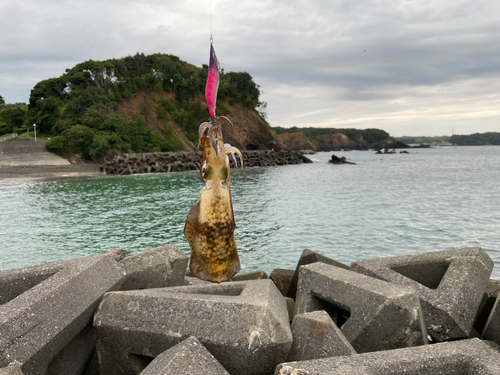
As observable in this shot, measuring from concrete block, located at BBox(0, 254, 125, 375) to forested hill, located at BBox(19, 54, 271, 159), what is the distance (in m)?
46.3

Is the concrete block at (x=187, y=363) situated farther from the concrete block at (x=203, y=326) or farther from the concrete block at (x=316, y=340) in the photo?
the concrete block at (x=316, y=340)

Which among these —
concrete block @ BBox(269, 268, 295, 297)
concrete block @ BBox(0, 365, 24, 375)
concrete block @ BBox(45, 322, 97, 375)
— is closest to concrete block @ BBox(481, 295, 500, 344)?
concrete block @ BBox(269, 268, 295, 297)

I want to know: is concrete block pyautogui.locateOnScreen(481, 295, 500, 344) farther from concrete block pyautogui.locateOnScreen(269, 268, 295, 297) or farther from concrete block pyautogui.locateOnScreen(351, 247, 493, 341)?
concrete block pyautogui.locateOnScreen(269, 268, 295, 297)

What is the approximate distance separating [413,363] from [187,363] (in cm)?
156

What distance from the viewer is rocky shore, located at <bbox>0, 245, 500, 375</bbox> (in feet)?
9.05

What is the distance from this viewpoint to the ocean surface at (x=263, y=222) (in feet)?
40.0

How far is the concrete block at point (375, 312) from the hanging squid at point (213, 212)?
116cm

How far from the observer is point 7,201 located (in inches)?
842

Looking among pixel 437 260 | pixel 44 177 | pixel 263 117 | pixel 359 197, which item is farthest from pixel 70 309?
pixel 263 117

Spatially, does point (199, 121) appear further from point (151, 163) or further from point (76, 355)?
point (76, 355)

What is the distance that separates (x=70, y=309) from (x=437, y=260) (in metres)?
4.05

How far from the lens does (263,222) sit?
16406mm

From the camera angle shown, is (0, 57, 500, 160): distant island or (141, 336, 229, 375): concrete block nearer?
(141, 336, 229, 375): concrete block

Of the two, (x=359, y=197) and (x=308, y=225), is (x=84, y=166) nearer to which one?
(x=359, y=197)
